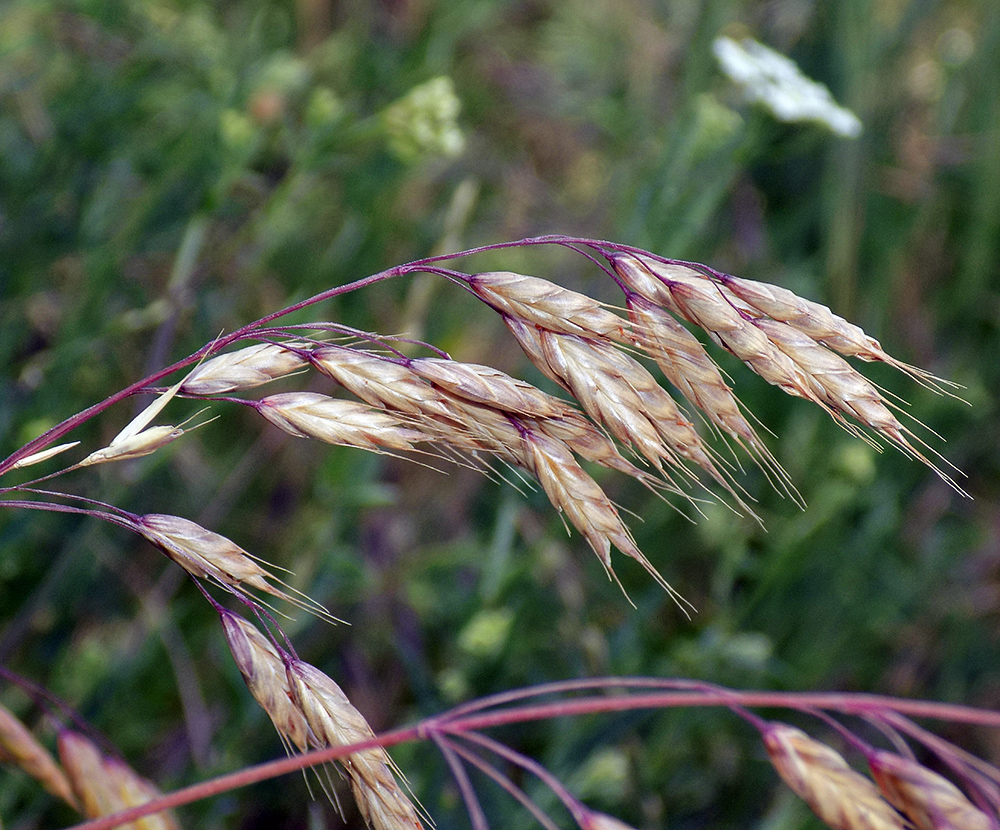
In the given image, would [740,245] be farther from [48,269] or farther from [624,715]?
[48,269]

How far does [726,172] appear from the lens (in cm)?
134

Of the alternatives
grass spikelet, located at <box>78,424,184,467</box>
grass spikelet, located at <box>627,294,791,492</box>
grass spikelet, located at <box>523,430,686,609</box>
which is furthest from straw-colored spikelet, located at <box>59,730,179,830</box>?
grass spikelet, located at <box>627,294,791,492</box>

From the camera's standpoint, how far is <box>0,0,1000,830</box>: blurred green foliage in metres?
1.23

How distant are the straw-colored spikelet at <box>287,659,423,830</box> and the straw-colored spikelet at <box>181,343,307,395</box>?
187 millimetres

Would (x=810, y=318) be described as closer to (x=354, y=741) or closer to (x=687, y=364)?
(x=687, y=364)

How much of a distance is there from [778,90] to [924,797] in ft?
3.69

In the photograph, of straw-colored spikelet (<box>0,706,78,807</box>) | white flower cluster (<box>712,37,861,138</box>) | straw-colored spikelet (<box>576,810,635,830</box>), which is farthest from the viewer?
white flower cluster (<box>712,37,861,138</box>)

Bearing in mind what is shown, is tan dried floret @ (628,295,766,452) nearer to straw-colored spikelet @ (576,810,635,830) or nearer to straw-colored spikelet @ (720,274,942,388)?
straw-colored spikelet @ (720,274,942,388)

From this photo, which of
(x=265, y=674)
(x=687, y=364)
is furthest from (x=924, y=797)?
(x=265, y=674)

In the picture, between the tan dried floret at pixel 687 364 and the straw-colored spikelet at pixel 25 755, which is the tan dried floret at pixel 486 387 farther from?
the straw-colored spikelet at pixel 25 755

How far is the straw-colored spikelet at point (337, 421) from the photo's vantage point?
558 mm

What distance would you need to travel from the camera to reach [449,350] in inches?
64.1

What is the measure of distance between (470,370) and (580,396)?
0.07m

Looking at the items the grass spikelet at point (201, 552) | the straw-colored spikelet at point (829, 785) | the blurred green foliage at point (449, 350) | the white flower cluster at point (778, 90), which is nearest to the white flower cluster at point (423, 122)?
the blurred green foliage at point (449, 350)
